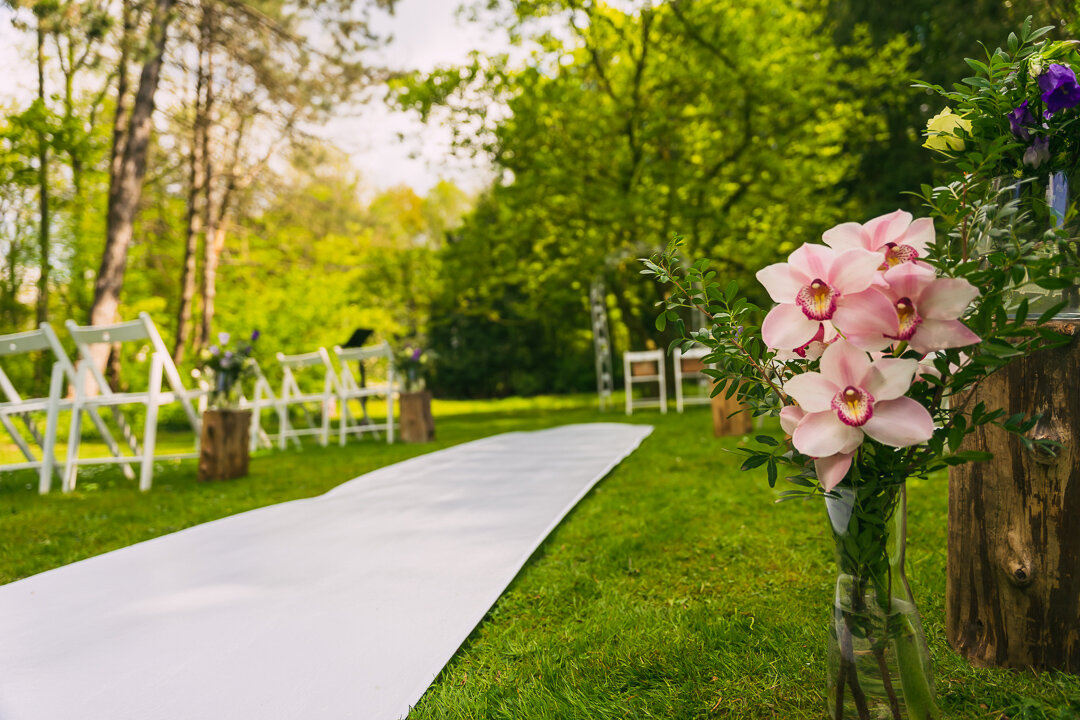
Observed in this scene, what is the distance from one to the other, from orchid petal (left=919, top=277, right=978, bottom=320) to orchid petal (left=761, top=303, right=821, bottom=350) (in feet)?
0.43

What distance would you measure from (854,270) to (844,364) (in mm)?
120

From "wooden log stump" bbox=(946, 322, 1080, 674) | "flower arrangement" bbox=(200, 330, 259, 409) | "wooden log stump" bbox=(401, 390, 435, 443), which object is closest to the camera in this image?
"wooden log stump" bbox=(946, 322, 1080, 674)

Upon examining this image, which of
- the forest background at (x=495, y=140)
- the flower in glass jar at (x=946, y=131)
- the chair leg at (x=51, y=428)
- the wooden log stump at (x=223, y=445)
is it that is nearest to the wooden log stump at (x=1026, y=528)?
the flower in glass jar at (x=946, y=131)

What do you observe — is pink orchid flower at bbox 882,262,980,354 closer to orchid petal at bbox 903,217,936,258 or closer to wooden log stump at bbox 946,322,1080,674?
orchid petal at bbox 903,217,936,258

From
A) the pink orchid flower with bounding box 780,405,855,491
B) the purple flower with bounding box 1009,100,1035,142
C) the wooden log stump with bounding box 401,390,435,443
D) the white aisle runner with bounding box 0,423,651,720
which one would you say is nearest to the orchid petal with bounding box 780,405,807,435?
the pink orchid flower with bounding box 780,405,855,491

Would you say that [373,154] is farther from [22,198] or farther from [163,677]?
[163,677]

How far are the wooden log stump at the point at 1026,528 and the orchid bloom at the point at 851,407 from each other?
684 mm

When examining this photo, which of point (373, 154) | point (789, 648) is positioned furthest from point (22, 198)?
point (789, 648)

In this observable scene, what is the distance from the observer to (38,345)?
4.27 m

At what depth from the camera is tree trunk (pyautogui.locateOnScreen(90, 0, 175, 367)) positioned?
625cm

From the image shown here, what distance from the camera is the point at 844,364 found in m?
0.84

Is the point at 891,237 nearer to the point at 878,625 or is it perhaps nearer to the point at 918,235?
the point at 918,235

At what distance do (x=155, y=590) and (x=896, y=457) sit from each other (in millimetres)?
2105

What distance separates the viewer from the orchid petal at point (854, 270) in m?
0.83
